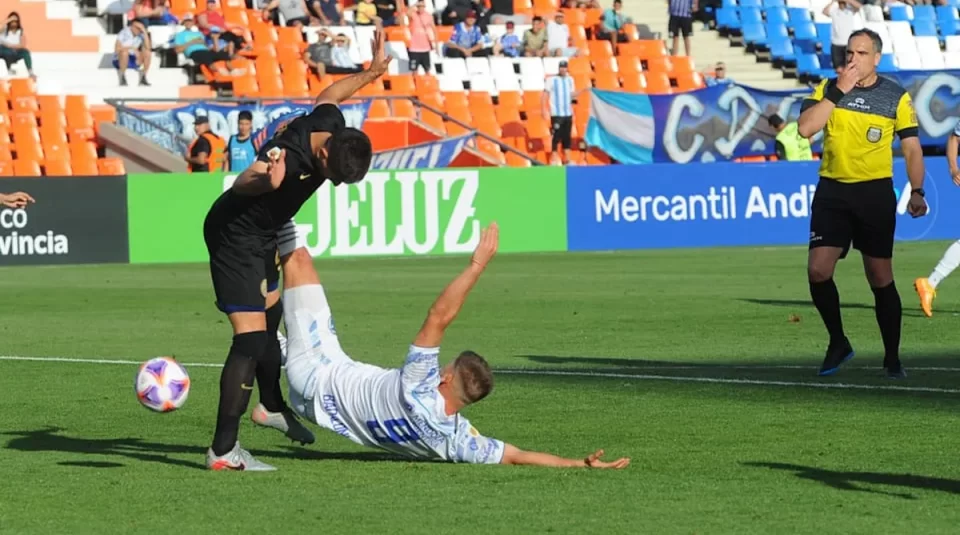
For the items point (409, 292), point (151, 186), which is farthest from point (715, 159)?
point (409, 292)

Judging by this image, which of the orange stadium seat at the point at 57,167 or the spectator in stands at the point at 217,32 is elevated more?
the spectator in stands at the point at 217,32

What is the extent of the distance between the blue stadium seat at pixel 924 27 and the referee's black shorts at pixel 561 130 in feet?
40.7

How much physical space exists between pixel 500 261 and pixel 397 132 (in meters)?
6.12

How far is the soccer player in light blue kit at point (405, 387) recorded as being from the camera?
8203mm

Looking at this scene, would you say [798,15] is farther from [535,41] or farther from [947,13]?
[535,41]

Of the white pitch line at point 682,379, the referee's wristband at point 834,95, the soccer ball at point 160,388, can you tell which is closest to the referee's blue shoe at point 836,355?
the white pitch line at point 682,379

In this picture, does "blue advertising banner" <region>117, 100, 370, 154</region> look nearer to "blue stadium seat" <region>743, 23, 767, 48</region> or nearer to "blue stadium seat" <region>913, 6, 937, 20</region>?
"blue stadium seat" <region>743, 23, 767, 48</region>

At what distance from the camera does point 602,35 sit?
38344 millimetres

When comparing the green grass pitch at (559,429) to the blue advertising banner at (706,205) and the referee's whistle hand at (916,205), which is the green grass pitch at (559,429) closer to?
the referee's whistle hand at (916,205)

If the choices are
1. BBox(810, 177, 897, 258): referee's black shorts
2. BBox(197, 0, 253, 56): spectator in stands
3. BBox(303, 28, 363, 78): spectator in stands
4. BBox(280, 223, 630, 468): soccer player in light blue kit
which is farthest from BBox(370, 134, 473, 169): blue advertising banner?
BBox(280, 223, 630, 468): soccer player in light blue kit

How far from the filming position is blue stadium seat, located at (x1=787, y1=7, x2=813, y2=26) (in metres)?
40.7

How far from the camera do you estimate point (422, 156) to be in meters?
29.4

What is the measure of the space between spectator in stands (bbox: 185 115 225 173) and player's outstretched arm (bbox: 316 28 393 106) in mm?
18205

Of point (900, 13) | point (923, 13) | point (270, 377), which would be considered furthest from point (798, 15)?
point (270, 377)
